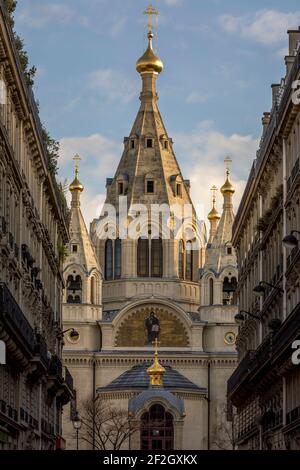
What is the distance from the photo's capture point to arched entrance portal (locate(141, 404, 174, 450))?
410 ft

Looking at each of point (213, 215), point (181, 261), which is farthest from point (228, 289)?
point (213, 215)

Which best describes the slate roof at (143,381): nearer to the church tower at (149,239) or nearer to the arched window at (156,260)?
the church tower at (149,239)

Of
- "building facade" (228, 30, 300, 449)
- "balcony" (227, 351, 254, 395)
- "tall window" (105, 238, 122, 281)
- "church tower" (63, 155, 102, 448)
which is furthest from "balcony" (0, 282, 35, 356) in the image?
"tall window" (105, 238, 122, 281)

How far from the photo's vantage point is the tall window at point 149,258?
13938cm

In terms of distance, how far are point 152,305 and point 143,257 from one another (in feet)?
Result: 17.1

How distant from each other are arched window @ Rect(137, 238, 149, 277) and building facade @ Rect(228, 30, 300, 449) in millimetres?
61266

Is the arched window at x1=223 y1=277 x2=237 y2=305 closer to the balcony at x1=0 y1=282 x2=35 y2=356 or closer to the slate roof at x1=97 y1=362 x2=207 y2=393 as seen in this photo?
the slate roof at x1=97 y1=362 x2=207 y2=393

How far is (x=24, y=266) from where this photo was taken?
54844 millimetres

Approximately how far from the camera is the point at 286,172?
54.9 m

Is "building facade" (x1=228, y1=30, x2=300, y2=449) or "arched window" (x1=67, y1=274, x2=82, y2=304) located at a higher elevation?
"arched window" (x1=67, y1=274, x2=82, y2=304)

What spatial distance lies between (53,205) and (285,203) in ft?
58.8

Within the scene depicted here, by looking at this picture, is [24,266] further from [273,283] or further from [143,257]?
[143,257]

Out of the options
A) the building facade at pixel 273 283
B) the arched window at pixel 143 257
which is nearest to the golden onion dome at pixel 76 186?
the arched window at pixel 143 257
